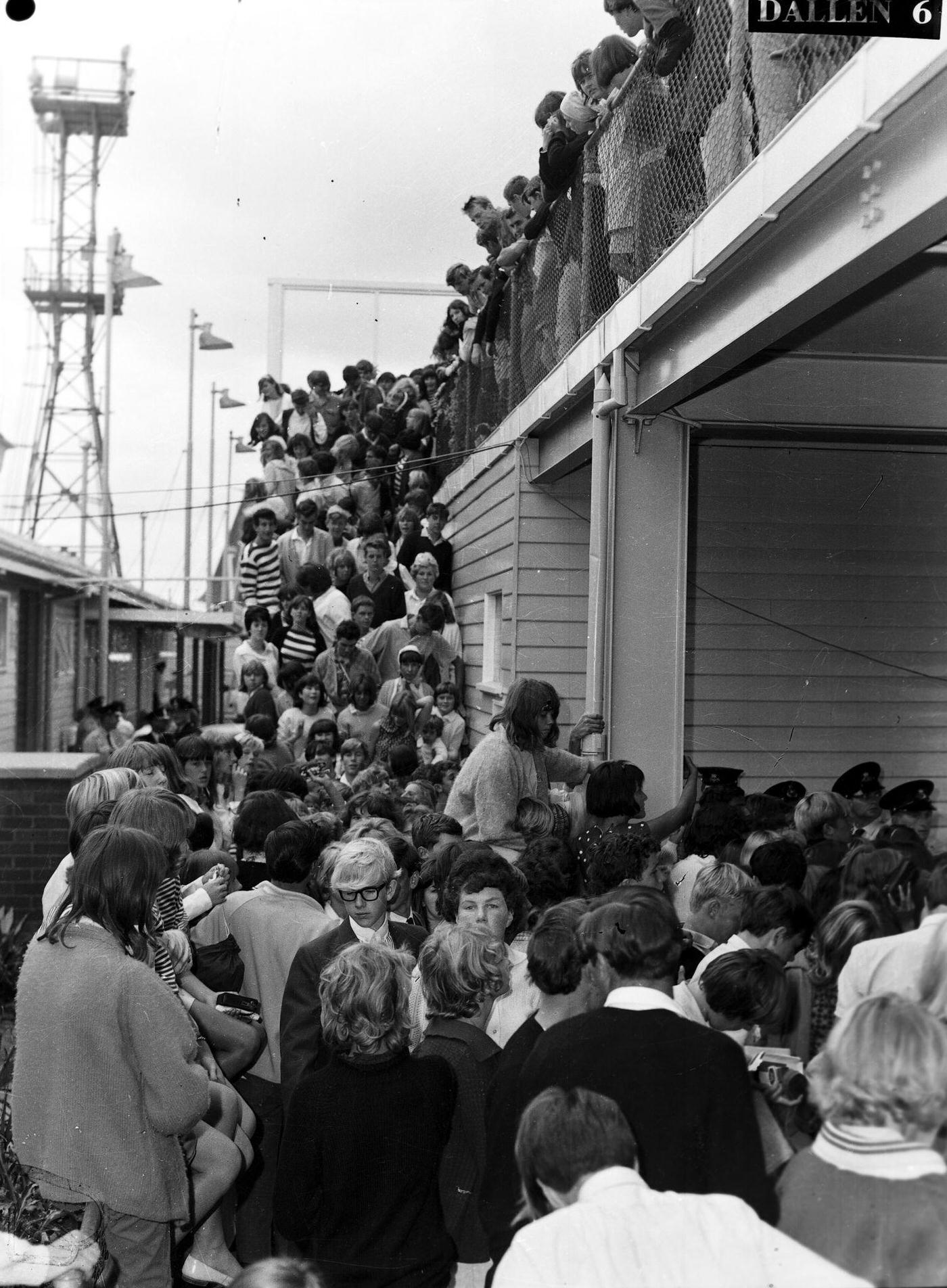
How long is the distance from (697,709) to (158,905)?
6.48 m

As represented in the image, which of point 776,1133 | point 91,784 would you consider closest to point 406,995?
point 776,1133

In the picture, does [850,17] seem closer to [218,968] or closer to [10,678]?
[218,968]

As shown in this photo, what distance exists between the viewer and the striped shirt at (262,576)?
37.4 ft

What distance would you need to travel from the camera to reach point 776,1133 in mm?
2686

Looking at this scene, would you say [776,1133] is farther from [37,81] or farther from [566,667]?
[566,667]

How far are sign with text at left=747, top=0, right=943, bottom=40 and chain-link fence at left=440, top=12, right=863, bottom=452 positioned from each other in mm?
426

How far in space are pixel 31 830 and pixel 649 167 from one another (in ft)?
16.7

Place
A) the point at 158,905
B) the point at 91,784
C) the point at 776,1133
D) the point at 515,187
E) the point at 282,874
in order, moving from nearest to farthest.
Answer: the point at 776,1133 < the point at 158,905 < the point at 282,874 < the point at 91,784 < the point at 515,187

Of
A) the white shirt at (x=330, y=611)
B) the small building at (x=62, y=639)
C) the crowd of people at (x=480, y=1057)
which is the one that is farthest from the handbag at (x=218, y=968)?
the small building at (x=62, y=639)

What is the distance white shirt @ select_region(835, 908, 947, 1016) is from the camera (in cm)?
299

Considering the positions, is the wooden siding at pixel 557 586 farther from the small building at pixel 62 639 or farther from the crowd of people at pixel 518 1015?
the small building at pixel 62 639

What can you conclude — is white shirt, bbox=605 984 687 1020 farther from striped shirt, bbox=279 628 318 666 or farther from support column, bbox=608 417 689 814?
striped shirt, bbox=279 628 318 666

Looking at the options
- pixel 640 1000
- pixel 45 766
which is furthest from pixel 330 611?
pixel 640 1000

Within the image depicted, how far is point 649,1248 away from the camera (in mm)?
2131
